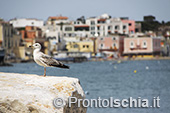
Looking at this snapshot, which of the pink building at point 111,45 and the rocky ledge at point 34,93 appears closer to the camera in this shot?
the rocky ledge at point 34,93

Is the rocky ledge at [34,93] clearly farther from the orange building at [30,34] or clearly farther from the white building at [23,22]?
the white building at [23,22]

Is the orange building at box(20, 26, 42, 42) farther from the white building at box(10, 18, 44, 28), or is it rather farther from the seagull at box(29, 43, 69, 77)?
the seagull at box(29, 43, 69, 77)

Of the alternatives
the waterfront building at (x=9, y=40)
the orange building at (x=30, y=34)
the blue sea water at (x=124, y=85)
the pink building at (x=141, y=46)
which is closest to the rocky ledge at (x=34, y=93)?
the blue sea water at (x=124, y=85)

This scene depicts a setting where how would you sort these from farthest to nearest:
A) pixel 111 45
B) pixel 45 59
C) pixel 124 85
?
pixel 111 45 → pixel 124 85 → pixel 45 59

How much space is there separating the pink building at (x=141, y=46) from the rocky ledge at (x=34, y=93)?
10896cm

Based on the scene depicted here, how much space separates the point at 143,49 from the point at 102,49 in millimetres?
12533

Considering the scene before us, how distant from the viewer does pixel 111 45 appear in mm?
117562

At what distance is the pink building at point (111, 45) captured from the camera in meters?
116

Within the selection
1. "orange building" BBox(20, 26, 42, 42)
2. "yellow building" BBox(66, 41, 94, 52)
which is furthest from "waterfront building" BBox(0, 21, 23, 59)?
"yellow building" BBox(66, 41, 94, 52)

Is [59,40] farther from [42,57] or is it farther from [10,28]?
[42,57]

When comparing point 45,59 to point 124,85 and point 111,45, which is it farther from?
point 111,45

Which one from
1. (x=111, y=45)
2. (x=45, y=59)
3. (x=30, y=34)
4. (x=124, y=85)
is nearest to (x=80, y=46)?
(x=111, y=45)

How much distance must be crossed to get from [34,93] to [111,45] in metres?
112

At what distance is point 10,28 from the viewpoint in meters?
103
